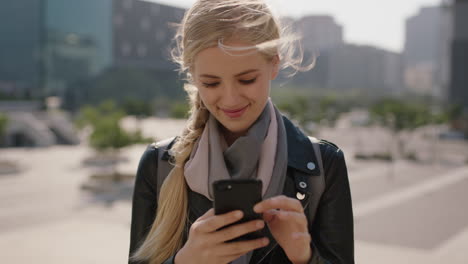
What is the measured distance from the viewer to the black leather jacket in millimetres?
1634

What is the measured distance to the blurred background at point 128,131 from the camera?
32.1 feet

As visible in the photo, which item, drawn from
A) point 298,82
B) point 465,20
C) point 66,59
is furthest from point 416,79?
point 66,59

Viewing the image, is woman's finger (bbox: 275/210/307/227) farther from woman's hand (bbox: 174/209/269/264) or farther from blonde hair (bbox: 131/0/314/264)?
blonde hair (bbox: 131/0/314/264)

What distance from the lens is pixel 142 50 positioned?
6153 cm

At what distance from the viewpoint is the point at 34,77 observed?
51250 millimetres

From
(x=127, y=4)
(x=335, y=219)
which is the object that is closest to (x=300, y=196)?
(x=335, y=219)

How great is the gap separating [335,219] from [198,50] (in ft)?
2.44

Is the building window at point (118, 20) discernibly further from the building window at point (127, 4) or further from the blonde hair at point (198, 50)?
the blonde hair at point (198, 50)

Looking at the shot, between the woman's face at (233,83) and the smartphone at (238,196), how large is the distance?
34 centimetres

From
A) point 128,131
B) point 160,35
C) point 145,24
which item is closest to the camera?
point 128,131

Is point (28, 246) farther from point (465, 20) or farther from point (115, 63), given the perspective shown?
point (115, 63)

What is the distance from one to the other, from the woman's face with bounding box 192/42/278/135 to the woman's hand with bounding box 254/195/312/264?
1.20 feet

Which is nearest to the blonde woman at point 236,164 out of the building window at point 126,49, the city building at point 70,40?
the city building at point 70,40

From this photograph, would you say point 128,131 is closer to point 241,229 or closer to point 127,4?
point 241,229
